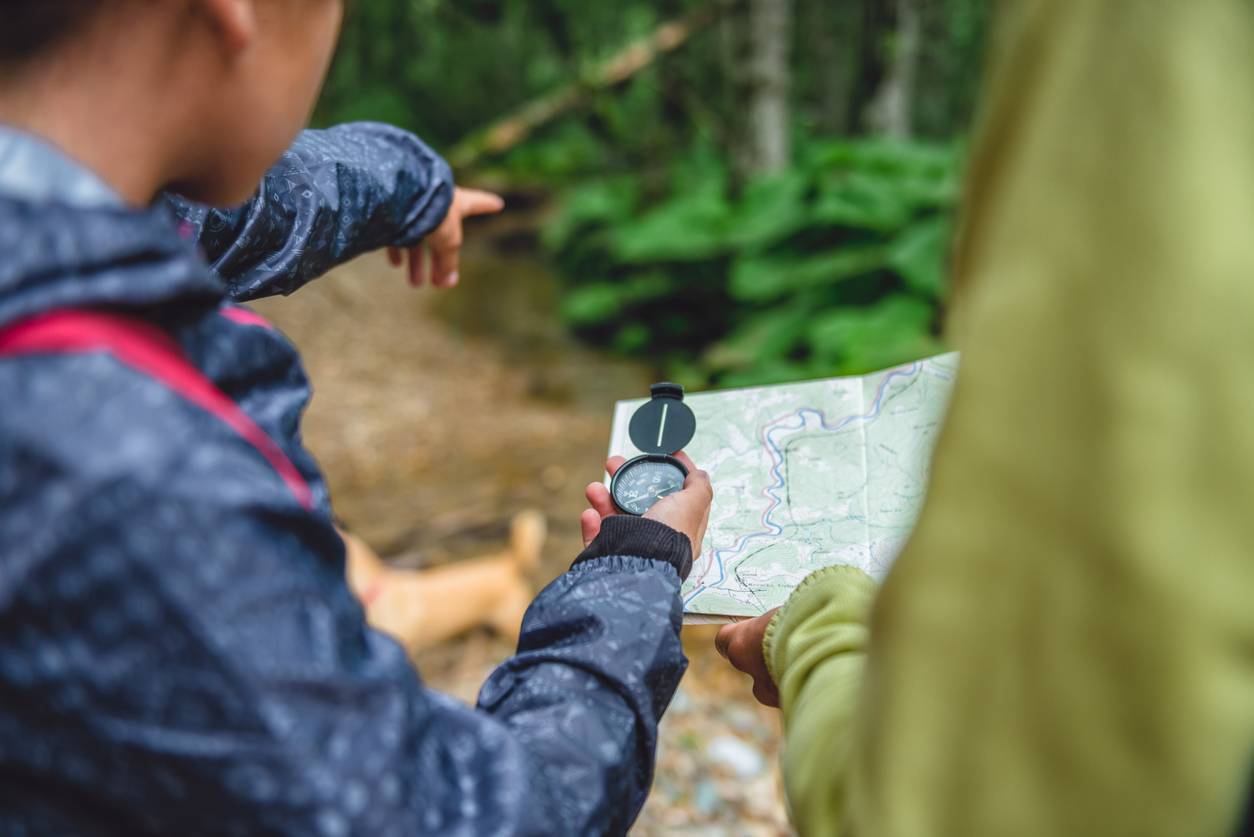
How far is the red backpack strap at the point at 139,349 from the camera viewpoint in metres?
0.71

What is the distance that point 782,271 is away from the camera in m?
6.73

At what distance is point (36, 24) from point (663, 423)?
3.79 feet

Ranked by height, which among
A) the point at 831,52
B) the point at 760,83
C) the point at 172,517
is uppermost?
the point at 172,517

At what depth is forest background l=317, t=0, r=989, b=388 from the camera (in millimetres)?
6211

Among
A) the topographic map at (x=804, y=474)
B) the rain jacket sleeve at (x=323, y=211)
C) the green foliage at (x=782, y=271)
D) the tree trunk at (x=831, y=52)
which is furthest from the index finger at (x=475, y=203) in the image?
the tree trunk at (x=831, y=52)

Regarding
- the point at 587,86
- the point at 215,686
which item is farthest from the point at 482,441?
the point at 587,86

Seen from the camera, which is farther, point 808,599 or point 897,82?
point 897,82

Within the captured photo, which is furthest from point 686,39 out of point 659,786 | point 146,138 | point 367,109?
point 146,138

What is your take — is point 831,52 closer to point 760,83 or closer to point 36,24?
point 760,83

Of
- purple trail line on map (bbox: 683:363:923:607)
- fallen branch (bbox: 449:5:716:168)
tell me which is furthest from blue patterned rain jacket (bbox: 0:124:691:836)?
fallen branch (bbox: 449:5:716:168)

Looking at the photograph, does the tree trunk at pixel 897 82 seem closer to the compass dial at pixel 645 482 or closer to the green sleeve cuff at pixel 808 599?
the compass dial at pixel 645 482

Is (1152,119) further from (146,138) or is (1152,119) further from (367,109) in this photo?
(367,109)

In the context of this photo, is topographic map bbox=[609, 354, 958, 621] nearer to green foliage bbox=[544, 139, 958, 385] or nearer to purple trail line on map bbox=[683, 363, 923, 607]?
purple trail line on map bbox=[683, 363, 923, 607]

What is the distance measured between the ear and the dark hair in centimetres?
9
